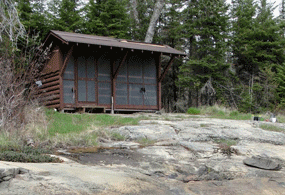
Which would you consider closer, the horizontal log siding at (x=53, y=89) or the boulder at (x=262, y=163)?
the boulder at (x=262, y=163)

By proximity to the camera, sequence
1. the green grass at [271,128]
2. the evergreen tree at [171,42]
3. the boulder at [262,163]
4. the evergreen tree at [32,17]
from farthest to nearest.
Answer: the evergreen tree at [171,42] → the evergreen tree at [32,17] → the green grass at [271,128] → the boulder at [262,163]

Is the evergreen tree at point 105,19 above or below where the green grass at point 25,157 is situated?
above

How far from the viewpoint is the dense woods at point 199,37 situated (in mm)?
22625

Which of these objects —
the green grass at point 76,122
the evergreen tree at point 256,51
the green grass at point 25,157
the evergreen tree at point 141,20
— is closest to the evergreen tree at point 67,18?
the evergreen tree at point 141,20

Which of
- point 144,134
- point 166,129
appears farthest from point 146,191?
point 166,129

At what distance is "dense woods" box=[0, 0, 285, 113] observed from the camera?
74.2 ft

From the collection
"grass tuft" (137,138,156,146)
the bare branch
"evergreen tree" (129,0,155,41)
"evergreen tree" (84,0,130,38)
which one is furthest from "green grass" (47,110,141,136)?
"evergreen tree" (129,0,155,41)

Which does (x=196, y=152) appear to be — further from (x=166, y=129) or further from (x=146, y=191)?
(x=146, y=191)

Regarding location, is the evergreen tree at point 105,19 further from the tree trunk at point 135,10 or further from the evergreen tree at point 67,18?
the tree trunk at point 135,10

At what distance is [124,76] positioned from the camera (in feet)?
55.8

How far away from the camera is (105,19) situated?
23750 mm

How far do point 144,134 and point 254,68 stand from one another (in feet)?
63.7

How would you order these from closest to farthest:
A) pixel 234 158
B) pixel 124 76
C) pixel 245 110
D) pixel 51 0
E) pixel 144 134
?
pixel 234 158 → pixel 144 134 → pixel 124 76 → pixel 245 110 → pixel 51 0

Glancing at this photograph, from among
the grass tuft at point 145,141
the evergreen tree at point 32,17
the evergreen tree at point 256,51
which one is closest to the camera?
the grass tuft at point 145,141
